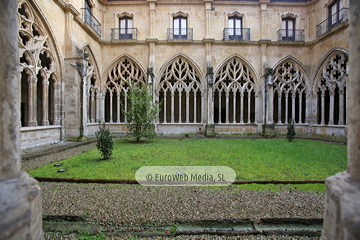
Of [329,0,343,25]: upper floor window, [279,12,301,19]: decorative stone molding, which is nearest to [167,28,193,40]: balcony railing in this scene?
[279,12,301,19]: decorative stone molding

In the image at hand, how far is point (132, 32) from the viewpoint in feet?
47.9

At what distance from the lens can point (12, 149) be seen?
1.40m

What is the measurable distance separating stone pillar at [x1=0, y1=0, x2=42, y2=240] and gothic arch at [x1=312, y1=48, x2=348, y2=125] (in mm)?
14257

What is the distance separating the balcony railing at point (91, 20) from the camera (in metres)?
12.0

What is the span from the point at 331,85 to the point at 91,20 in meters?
15.9

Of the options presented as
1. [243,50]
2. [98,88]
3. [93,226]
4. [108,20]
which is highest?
[108,20]

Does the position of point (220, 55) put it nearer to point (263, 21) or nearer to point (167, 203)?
point (263, 21)

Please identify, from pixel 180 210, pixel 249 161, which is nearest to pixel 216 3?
pixel 249 161

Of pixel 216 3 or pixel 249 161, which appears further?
pixel 216 3

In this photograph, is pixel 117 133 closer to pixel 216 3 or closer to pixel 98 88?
pixel 98 88

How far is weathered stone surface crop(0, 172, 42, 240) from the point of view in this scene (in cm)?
120

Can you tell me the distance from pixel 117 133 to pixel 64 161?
8168mm

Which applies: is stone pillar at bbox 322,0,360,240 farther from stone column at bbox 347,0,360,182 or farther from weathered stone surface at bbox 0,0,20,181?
weathered stone surface at bbox 0,0,20,181

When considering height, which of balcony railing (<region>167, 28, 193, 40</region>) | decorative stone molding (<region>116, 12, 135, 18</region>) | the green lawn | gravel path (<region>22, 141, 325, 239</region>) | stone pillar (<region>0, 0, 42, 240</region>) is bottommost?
gravel path (<region>22, 141, 325, 239</region>)
